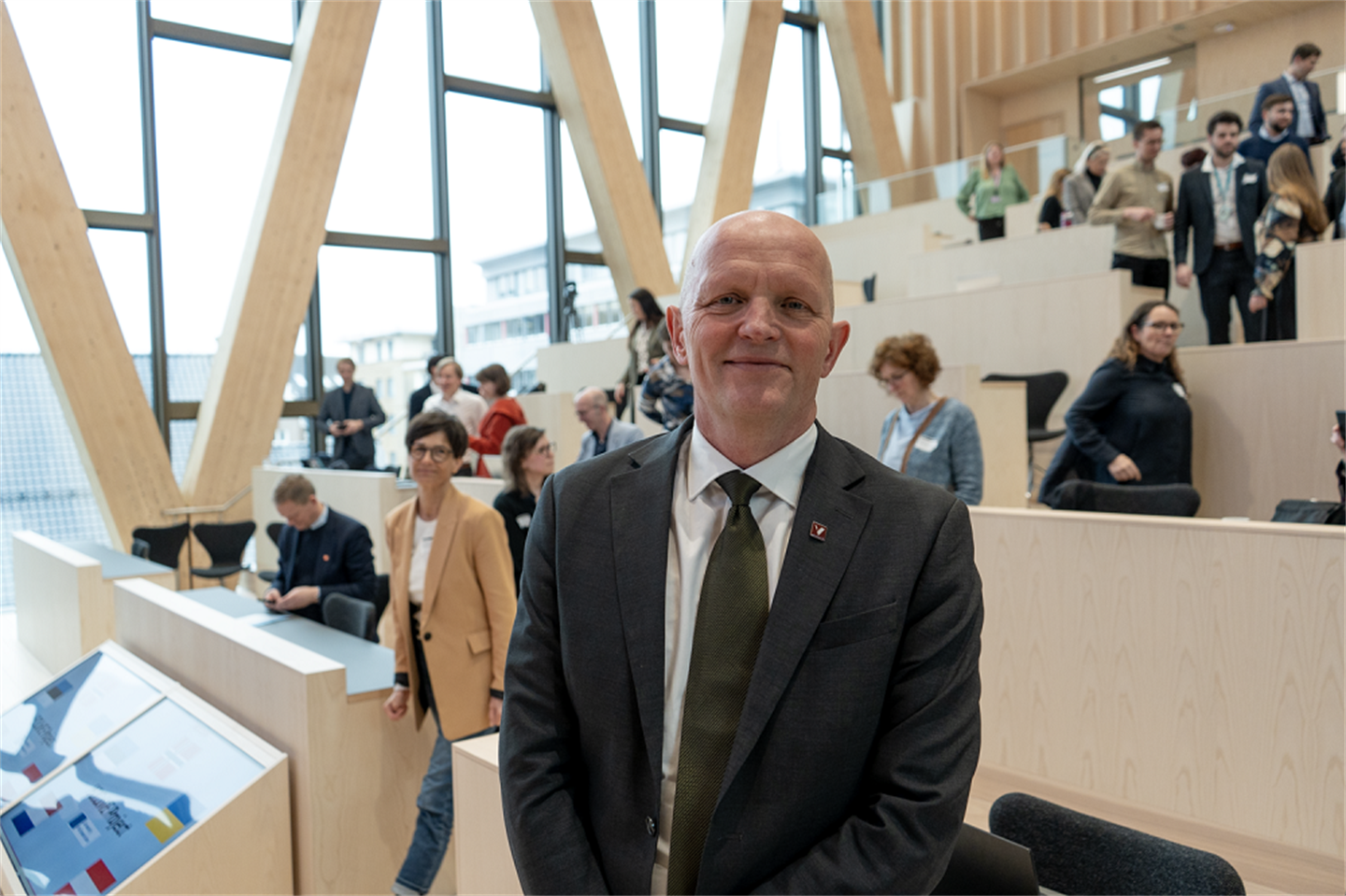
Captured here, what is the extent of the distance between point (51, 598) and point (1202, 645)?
20.4ft

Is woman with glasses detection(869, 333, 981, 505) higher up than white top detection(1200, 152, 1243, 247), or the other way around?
white top detection(1200, 152, 1243, 247)

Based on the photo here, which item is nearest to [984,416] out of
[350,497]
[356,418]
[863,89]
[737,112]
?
[350,497]

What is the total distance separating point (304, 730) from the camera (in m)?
2.83

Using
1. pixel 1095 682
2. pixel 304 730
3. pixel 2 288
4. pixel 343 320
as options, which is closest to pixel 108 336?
pixel 2 288

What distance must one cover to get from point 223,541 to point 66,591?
198 centimetres

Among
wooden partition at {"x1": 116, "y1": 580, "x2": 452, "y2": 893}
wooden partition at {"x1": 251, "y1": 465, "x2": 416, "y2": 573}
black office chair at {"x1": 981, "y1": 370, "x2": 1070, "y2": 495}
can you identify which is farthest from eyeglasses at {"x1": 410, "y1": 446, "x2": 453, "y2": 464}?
black office chair at {"x1": 981, "y1": 370, "x2": 1070, "y2": 495}

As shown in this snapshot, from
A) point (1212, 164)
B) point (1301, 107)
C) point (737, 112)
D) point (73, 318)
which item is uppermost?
point (737, 112)

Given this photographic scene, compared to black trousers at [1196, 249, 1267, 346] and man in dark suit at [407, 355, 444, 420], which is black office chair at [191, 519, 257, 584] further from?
black trousers at [1196, 249, 1267, 346]

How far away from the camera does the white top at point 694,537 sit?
1.22 metres

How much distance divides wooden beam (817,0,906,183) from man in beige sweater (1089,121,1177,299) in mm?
7504

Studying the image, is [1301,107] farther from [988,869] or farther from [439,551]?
[988,869]

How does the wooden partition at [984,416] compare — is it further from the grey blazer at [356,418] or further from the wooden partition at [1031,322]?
the grey blazer at [356,418]

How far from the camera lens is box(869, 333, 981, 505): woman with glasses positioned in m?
3.68

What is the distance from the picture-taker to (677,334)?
135 centimetres
